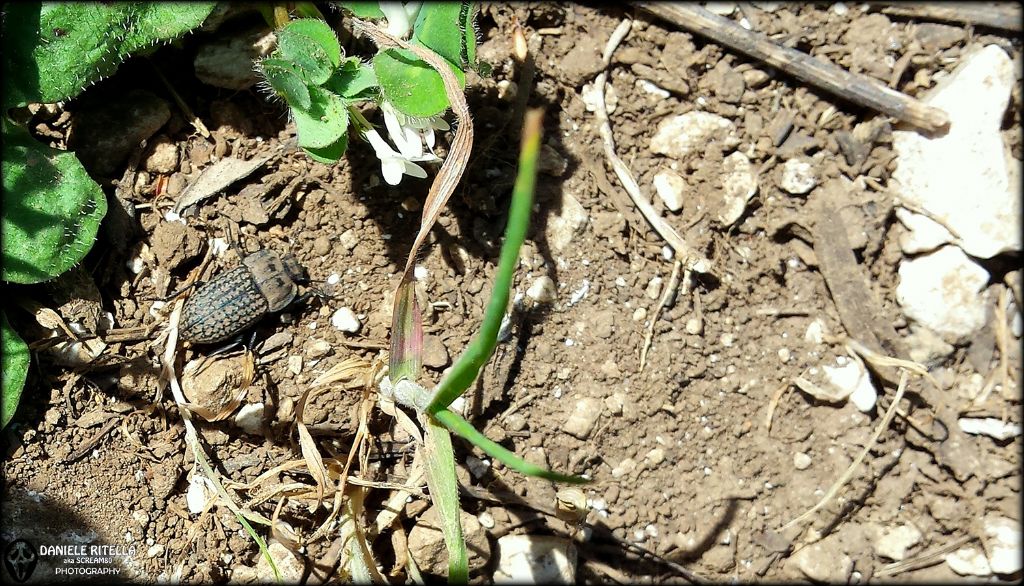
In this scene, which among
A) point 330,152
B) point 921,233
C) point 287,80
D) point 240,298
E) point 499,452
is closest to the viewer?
point 499,452

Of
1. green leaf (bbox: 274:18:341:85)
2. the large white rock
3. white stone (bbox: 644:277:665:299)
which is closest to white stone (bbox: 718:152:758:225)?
white stone (bbox: 644:277:665:299)

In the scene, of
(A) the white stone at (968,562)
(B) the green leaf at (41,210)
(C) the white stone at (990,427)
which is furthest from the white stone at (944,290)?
(B) the green leaf at (41,210)

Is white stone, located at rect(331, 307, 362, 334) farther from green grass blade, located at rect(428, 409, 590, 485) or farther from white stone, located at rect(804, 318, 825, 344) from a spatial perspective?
white stone, located at rect(804, 318, 825, 344)

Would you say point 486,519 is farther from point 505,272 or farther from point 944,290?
point 944,290

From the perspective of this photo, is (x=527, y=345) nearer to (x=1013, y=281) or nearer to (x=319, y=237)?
(x=319, y=237)

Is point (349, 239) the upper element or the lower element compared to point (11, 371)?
upper

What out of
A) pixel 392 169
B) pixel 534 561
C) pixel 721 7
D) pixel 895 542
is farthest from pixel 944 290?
pixel 392 169

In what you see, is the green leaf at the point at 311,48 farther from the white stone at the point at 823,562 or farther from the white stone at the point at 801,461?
the white stone at the point at 823,562
